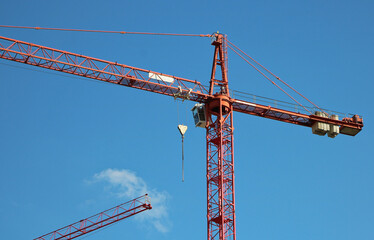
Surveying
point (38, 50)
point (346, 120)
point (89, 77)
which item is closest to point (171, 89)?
point (89, 77)

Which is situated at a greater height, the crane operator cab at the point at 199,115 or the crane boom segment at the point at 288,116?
the crane boom segment at the point at 288,116

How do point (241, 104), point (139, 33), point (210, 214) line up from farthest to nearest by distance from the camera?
point (139, 33) < point (241, 104) < point (210, 214)

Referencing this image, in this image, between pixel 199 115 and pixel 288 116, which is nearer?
pixel 199 115

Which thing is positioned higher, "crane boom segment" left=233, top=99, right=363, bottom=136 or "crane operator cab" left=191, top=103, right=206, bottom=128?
"crane boom segment" left=233, top=99, right=363, bottom=136

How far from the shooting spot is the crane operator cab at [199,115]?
9812 cm

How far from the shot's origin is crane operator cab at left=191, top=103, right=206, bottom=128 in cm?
9812

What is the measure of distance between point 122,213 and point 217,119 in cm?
1557

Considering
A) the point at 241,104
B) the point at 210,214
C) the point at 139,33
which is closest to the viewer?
the point at 210,214

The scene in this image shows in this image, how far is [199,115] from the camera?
98.2m

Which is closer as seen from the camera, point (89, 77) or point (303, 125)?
point (89, 77)

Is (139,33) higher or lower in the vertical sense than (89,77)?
higher

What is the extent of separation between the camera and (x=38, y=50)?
319 ft

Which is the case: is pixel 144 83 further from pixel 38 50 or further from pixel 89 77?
pixel 38 50

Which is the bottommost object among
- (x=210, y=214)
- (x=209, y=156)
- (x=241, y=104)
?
(x=210, y=214)
